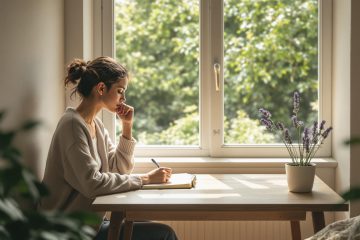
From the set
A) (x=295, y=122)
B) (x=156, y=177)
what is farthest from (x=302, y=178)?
(x=156, y=177)

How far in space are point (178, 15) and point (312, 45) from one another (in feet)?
2.42

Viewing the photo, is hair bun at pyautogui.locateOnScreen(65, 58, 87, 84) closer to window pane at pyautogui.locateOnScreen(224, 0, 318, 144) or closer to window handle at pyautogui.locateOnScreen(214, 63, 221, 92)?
window handle at pyautogui.locateOnScreen(214, 63, 221, 92)

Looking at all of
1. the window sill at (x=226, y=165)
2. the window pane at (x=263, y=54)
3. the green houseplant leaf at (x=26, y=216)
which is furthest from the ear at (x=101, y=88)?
the green houseplant leaf at (x=26, y=216)

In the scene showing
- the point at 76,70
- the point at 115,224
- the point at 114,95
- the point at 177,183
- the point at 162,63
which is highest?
the point at 162,63

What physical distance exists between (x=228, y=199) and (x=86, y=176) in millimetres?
534

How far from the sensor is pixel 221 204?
2166 mm

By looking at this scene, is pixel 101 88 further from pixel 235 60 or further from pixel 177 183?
pixel 235 60

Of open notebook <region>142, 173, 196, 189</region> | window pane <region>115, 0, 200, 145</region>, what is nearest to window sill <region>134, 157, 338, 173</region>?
window pane <region>115, 0, 200, 145</region>

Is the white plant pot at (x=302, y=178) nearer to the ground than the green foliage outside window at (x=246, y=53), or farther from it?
nearer to the ground

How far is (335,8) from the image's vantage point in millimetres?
3184

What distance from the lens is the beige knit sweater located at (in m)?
2.31

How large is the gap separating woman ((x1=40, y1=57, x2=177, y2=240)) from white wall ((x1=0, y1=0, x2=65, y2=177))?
121mm

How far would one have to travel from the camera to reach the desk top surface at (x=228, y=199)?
2.15 meters

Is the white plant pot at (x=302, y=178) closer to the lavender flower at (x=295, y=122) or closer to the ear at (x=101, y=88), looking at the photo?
the lavender flower at (x=295, y=122)
